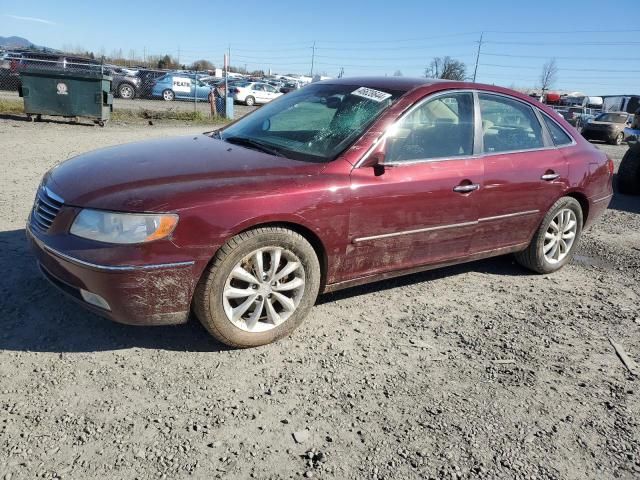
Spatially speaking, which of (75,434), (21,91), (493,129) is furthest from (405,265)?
(21,91)

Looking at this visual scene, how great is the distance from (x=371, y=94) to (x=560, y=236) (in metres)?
2.28

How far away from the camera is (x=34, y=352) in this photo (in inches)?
115

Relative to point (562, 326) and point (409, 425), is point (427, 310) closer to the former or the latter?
point (562, 326)

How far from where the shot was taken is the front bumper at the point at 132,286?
267 centimetres

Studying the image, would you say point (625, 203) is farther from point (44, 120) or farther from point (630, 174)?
point (44, 120)

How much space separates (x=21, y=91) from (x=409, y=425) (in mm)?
14297

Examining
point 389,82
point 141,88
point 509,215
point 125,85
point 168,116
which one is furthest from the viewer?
point 141,88

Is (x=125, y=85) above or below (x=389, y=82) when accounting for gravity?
below

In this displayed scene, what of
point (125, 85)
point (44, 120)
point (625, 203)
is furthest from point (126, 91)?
point (625, 203)

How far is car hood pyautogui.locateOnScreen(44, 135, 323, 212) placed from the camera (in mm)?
2768

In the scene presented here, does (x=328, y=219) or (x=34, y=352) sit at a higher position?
(x=328, y=219)

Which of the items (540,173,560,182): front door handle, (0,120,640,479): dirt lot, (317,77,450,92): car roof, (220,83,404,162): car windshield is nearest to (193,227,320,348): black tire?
(0,120,640,479): dirt lot

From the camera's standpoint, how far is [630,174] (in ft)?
28.9

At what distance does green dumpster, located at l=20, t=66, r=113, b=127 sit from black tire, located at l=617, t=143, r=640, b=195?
1215 centimetres
